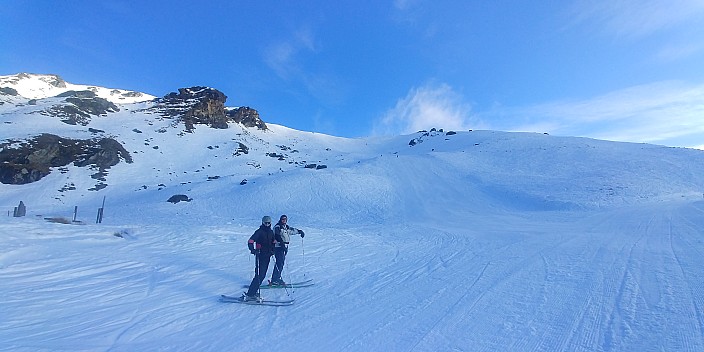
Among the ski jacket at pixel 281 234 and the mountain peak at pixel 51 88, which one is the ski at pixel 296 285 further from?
the mountain peak at pixel 51 88

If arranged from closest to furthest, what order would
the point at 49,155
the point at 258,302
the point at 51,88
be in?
the point at 258,302, the point at 49,155, the point at 51,88

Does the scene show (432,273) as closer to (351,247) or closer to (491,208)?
(351,247)

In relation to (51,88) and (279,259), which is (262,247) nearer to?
(279,259)

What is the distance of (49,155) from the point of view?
139ft

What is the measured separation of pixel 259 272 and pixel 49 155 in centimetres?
4696

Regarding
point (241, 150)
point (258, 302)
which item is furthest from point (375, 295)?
point (241, 150)

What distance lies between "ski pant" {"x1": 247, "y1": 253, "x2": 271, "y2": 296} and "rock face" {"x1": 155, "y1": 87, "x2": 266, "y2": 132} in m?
61.8

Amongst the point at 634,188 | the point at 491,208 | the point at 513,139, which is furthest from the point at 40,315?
the point at 513,139

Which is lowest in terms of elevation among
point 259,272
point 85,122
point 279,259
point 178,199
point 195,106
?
point 259,272

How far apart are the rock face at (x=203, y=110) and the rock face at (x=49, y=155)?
18.4 metres

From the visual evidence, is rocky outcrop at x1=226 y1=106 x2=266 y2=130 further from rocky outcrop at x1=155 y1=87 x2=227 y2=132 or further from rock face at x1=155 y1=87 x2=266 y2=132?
rocky outcrop at x1=155 y1=87 x2=227 y2=132

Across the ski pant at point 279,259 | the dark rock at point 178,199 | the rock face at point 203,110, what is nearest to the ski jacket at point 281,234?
the ski pant at point 279,259

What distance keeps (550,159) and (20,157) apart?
184 feet

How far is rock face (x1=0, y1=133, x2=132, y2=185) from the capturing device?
38469mm
